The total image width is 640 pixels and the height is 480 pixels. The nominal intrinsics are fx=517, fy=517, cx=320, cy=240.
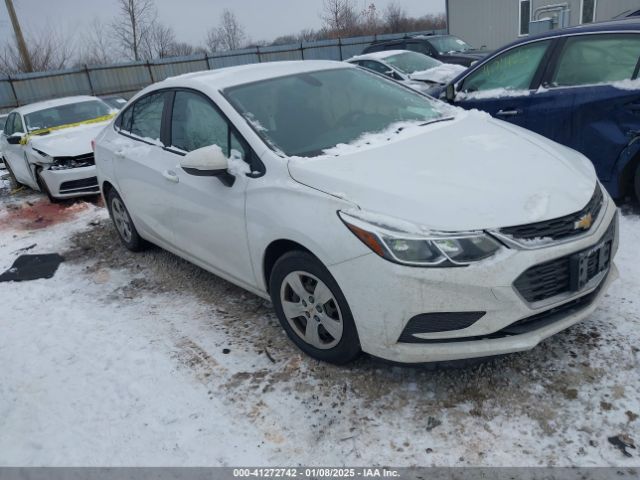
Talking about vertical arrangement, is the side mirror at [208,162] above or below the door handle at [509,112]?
above

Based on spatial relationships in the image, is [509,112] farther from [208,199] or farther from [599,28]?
[208,199]

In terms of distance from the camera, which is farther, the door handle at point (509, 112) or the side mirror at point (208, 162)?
the door handle at point (509, 112)

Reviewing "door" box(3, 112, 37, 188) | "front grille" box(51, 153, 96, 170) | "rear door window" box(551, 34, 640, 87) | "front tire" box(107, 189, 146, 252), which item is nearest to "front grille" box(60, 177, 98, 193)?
"front grille" box(51, 153, 96, 170)

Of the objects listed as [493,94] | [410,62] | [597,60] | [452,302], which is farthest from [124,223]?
[410,62]

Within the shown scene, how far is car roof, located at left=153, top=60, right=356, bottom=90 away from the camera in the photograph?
11.5ft

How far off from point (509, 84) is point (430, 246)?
3.39 meters

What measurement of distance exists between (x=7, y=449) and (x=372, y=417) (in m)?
1.85

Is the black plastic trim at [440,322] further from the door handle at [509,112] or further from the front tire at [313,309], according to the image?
the door handle at [509,112]

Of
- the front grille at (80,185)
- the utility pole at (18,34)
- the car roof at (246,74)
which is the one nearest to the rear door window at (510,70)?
the car roof at (246,74)

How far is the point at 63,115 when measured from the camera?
8.43 metres

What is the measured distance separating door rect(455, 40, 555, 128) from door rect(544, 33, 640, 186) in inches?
6.0

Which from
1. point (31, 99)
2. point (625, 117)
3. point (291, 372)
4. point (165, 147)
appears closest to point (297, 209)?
point (291, 372)

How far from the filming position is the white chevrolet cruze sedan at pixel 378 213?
2338 mm

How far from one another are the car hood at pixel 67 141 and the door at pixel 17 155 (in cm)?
58
